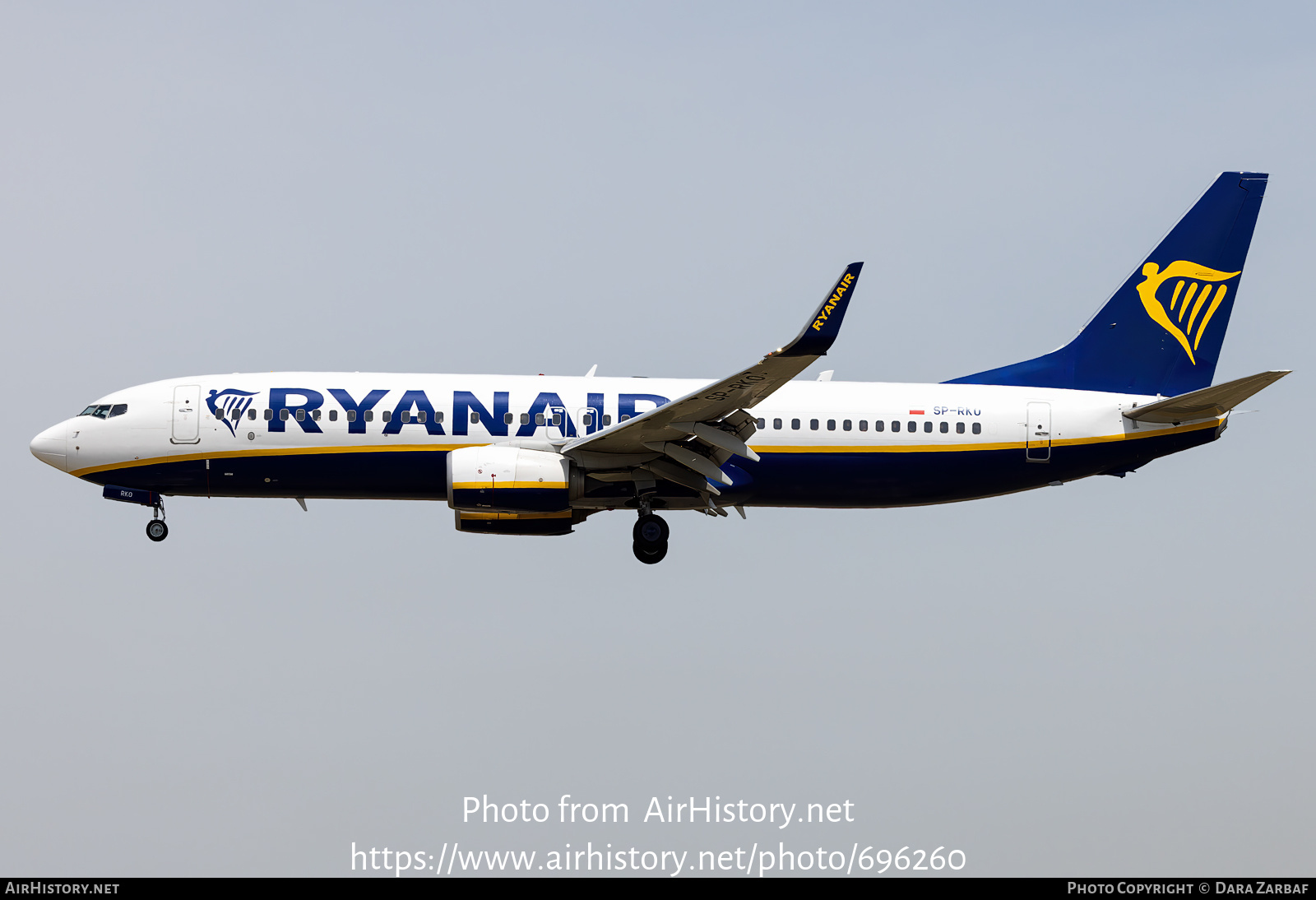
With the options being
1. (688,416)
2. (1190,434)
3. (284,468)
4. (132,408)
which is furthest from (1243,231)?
(132,408)

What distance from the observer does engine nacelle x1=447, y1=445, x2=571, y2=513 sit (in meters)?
28.8

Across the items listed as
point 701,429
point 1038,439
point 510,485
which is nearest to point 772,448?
point 701,429

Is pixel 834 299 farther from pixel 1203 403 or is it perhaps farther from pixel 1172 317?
pixel 1172 317

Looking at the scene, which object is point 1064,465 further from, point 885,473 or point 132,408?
point 132,408

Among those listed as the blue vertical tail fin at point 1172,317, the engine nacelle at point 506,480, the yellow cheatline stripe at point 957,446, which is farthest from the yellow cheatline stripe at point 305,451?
the blue vertical tail fin at point 1172,317

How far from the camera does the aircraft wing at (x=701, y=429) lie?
25891mm

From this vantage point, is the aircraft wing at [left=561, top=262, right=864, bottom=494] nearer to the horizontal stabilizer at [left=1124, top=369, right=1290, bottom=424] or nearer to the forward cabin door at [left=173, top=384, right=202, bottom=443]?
the forward cabin door at [left=173, top=384, right=202, bottom=443]

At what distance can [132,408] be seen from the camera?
A: 3103cm

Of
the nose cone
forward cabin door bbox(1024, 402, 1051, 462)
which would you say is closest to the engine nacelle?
the nose cone

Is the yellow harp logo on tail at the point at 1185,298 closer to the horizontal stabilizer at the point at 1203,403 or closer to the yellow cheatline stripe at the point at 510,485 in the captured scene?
the horizontal stabilizer at the point at 1203,403

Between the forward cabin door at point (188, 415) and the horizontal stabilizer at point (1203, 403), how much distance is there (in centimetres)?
2129

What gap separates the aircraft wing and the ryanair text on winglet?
0.24m

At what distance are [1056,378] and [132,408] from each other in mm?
21848

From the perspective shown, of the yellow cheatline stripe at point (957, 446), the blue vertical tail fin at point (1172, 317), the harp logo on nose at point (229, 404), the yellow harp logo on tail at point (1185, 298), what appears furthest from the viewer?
the yellow harp logo on tail at point (1185, 298)
